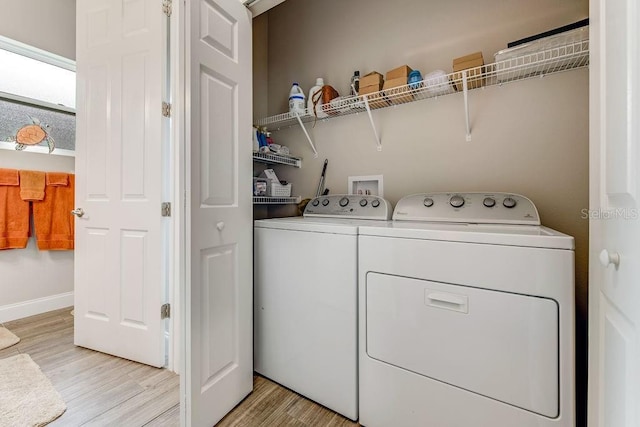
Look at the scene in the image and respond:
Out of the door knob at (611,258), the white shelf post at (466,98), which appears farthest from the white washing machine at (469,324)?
the white shelf post at (466,98)

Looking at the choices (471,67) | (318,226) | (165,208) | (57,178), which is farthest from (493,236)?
(57,178)

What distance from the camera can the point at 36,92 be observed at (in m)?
2.48

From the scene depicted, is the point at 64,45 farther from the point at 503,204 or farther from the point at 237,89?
the point at 503,204

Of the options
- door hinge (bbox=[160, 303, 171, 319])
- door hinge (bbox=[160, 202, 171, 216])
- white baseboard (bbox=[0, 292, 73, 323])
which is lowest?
white baseboard (bbox=[0, 292, 73, 323])

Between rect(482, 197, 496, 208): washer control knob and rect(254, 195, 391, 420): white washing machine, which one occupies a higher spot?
rect(482, 197, 496, 208): washer control knob

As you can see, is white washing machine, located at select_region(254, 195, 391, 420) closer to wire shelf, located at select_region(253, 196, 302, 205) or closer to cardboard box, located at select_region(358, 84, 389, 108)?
wire shelf, located at select_region(253, 196, 302, 205)

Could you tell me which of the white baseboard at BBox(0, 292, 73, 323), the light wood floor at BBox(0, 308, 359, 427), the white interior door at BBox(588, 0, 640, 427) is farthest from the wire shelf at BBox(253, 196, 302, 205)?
the white baseboard at BBox(0, 292, 73, 323)

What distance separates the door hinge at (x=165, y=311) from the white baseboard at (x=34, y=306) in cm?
168

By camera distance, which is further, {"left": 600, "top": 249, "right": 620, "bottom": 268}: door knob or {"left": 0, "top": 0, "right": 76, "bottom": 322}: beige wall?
{"left": 0, "top": 0, "right": 76, "bottom": 322}: beige wall

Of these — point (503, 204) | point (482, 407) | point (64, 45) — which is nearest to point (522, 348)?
point (482, 407)

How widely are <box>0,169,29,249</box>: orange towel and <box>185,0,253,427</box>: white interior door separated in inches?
90.6

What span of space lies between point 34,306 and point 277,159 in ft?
8.38

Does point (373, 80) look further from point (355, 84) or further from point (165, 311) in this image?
point (165, 311)

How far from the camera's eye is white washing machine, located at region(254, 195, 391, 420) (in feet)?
4.28
